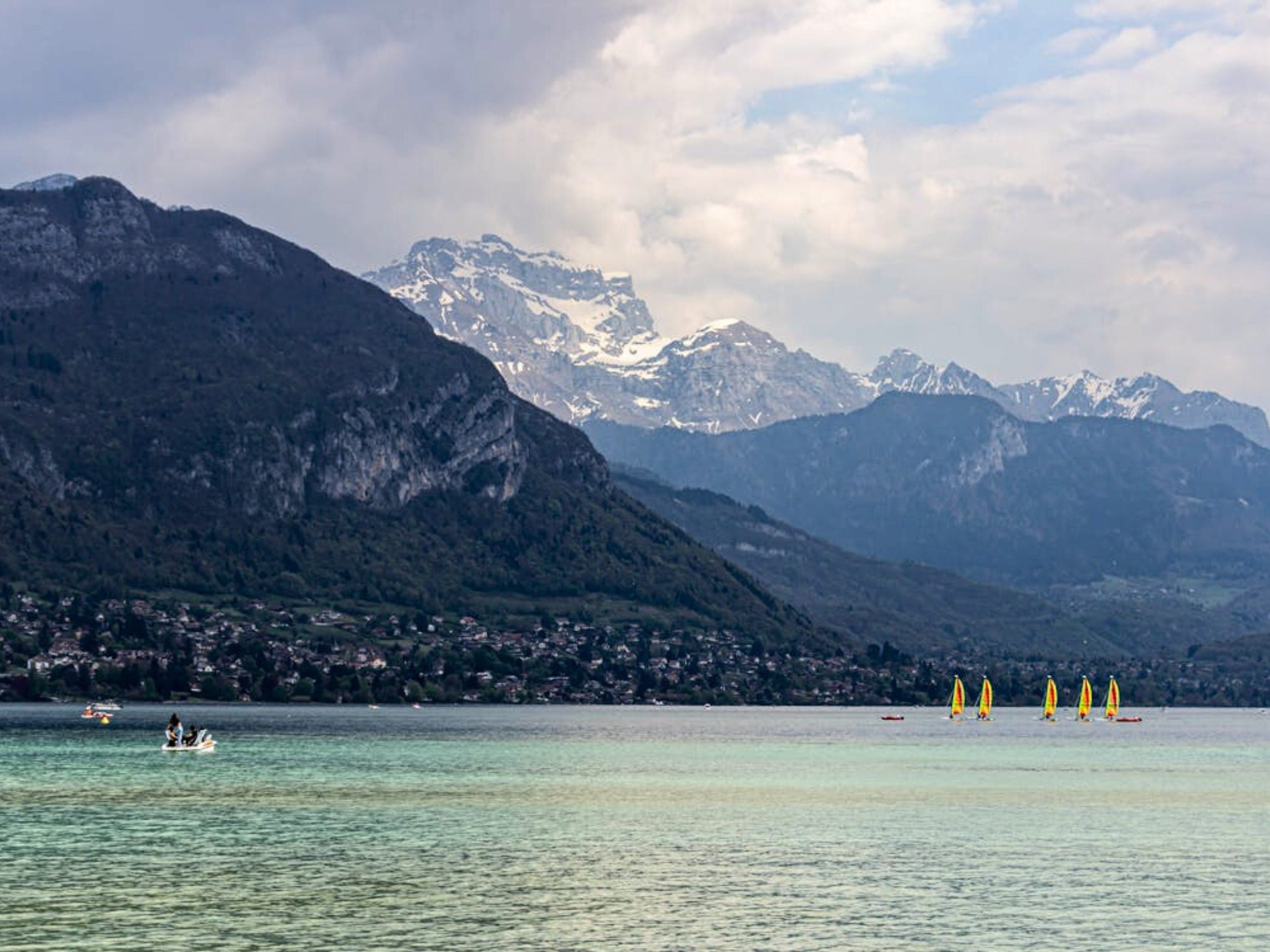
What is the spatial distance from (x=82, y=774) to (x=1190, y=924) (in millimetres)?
116938

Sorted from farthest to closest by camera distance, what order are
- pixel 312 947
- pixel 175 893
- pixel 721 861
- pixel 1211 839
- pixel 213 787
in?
pixel 213 787 < pixel 1211 839 < pixel 721 861 < pixel 175 893 < pixel 312 947

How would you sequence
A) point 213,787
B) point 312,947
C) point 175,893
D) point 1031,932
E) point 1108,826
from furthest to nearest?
point 213,787 → point 1108,826 → point 175,893 → point 1031,932 → point 312,947

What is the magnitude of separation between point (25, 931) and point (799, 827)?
69515 millimetres

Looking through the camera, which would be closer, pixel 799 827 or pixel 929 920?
pixel 929 920

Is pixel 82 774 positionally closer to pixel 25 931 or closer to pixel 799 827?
pixel 799 827

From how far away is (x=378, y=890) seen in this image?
333ft

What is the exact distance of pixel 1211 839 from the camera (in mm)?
137250

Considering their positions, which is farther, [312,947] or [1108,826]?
[1108,826]

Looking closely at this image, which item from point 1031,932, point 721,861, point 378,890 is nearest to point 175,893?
point 378,890

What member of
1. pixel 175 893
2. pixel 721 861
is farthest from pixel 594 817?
pixel 175 893

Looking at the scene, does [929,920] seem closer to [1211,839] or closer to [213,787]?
[1211,839]

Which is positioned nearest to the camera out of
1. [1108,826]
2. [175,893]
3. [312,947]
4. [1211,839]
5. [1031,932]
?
[312,947]

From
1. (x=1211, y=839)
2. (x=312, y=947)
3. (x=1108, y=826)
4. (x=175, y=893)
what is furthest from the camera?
(x=1108, y=826)

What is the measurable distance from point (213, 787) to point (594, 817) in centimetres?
4017
